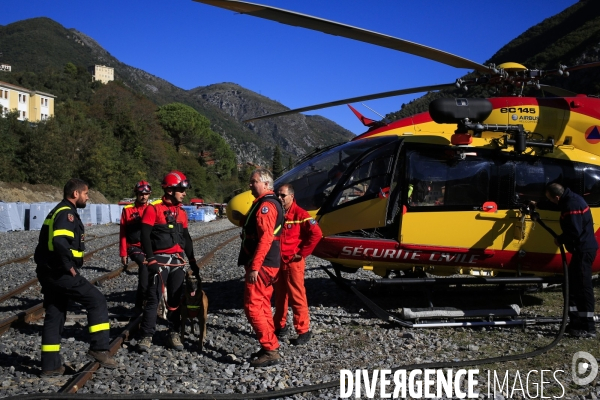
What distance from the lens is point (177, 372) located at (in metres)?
5.12

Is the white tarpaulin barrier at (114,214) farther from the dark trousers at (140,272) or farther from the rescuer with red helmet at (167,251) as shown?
the rescuer with red helmet at (167,251)

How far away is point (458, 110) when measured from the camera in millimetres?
7000

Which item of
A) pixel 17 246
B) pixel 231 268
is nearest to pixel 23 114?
pixel 17 246

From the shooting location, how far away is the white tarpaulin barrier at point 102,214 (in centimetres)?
3559

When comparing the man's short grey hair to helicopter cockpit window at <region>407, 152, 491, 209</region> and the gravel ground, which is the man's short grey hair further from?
helicopter cockpit window at <region>407, 152, 491, 209</region>

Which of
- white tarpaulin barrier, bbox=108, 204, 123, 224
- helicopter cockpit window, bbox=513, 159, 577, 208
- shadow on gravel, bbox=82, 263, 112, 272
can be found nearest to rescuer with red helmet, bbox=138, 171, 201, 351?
helicopter cockpit window, bbox=513, 159, 577, 208

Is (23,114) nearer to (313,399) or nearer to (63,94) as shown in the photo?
(63,94)

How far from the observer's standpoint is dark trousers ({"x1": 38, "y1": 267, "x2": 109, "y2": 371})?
16.5ft

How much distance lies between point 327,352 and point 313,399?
150 cm

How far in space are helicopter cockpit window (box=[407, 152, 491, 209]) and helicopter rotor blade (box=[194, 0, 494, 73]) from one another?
4.29 ft

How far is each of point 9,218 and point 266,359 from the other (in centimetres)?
2528

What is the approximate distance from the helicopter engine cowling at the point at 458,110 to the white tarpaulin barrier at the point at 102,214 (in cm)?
3200

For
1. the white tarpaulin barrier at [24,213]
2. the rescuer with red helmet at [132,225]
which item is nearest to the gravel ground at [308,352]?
the rescuer with red helmet at [132,225]

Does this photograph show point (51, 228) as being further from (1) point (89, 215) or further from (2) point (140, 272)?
(1) point (89, 215)
